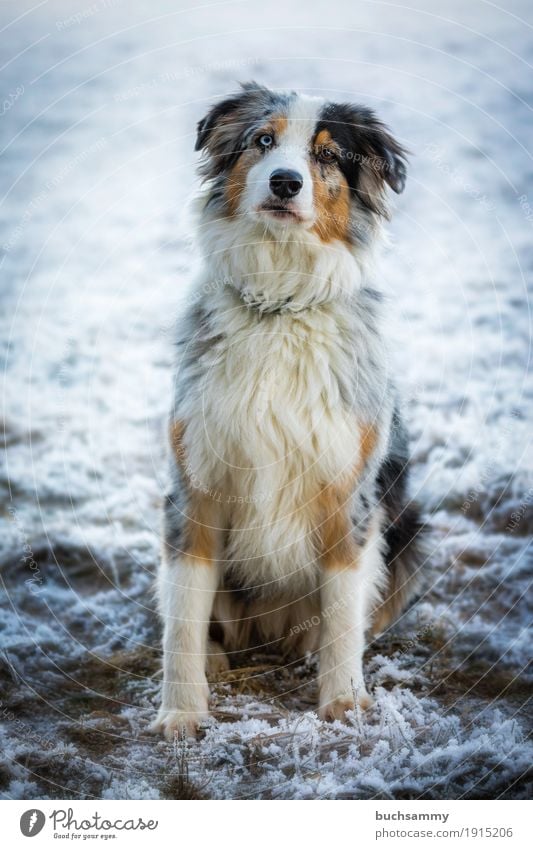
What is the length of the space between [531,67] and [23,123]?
8.64 feet

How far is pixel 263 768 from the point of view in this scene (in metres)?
2.48

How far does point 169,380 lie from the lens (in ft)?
12.7

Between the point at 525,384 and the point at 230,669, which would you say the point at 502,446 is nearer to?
the point at 525,384

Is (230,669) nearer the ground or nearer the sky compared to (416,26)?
nearer the ground

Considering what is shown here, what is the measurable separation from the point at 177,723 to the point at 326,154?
5.95ft

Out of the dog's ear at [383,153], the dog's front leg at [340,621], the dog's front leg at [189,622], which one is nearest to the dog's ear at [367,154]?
the dog's ear at [383,153]

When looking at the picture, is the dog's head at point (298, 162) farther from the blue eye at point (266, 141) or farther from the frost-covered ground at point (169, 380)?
the frost-covered ground at point (169, 380)

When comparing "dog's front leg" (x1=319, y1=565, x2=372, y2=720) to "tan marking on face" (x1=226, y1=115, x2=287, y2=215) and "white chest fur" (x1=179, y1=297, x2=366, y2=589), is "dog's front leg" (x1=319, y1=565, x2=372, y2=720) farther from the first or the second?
"tan marking on face" (x1=226, y1=115, x2=287, y2=215)

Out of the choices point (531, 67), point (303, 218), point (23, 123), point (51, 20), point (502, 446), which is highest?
point (23, 123)

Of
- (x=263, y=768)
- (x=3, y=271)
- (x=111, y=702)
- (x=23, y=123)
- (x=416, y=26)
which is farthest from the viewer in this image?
(x=3, y=271)

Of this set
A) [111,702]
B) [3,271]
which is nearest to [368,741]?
[111,702]

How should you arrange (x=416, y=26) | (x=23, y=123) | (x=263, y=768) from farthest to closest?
(x=23, y=123) → (x=416, y=26) → (x=263, y=768)

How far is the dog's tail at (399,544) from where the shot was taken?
307 centimetres

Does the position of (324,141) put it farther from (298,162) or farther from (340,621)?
(340,621)
